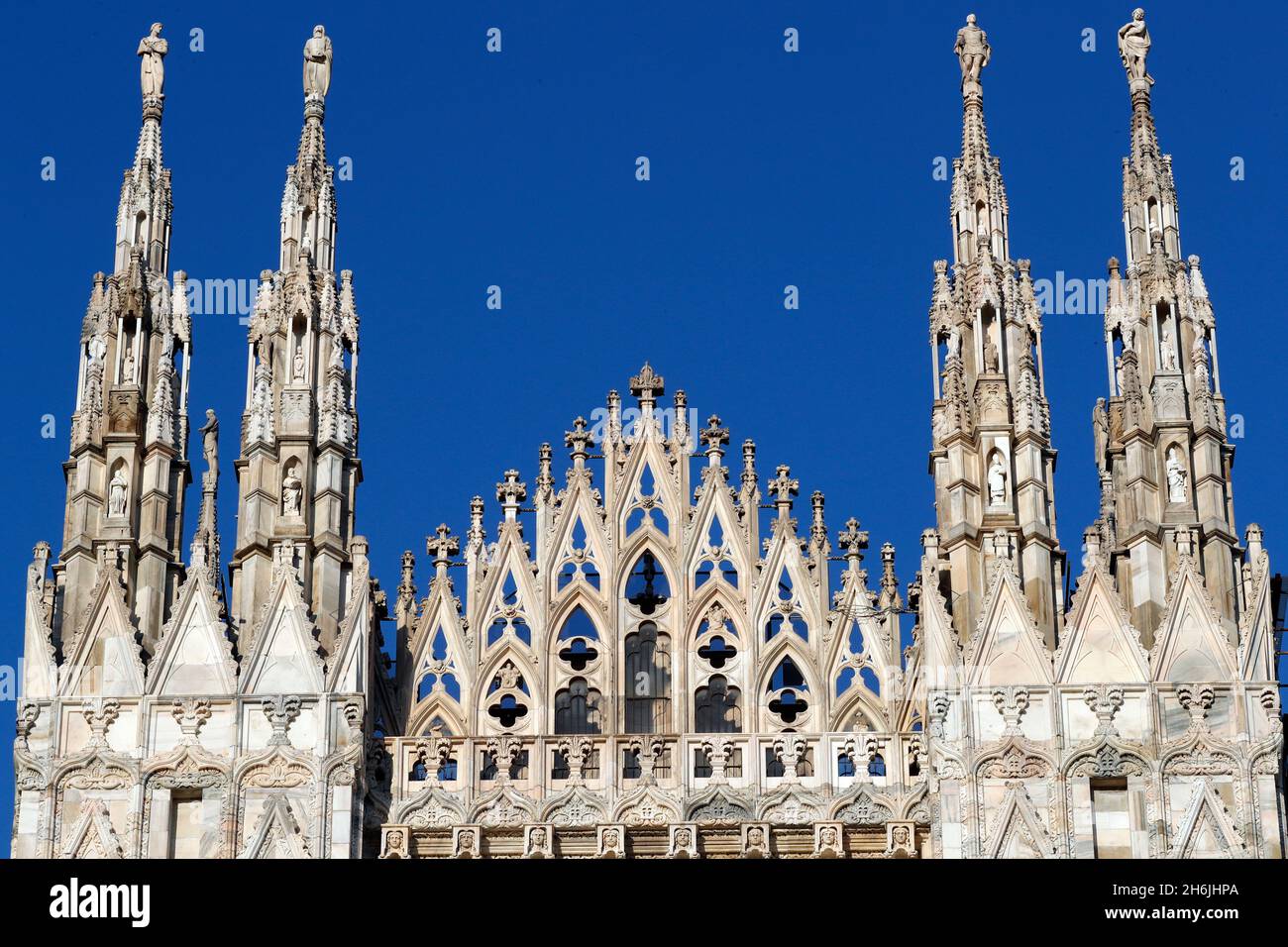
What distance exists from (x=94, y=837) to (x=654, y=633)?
5834 mm

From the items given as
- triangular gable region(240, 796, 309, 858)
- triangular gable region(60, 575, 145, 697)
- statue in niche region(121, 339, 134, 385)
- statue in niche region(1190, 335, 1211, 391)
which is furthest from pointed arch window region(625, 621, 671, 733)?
statue in niche region(1190, 335, 1211, 391)

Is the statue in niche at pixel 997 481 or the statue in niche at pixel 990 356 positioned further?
the statue in niche at pixel 990 356

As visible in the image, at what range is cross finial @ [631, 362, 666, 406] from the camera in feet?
116

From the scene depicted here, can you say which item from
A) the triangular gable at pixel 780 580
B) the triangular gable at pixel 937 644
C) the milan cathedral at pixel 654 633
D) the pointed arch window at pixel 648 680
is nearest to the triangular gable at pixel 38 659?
the milan cathedral at pixel 654 633

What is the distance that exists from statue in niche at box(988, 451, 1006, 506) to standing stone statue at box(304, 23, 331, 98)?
8065mm

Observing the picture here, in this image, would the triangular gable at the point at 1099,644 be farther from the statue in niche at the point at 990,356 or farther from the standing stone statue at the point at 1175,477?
the statue in niche at the point at 990,356

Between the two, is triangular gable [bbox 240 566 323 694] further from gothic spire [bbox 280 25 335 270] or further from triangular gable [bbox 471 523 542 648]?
gothic spire [bbox 280 25 335 270]

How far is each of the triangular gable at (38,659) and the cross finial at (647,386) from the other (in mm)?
6412

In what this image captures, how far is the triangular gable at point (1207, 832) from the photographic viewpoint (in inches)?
1220

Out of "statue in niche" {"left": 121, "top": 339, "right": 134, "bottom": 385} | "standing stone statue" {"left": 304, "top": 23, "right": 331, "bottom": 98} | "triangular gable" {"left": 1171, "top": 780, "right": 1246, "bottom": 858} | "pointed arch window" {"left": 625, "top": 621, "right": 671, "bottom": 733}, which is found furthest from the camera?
"standing stone statue" {"left": 304, "top": 23, "right": 331, "bottom": 98}

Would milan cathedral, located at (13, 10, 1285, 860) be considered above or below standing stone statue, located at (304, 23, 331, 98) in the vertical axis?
below

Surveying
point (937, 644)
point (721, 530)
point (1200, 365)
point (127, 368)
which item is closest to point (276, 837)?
point (127, 368)

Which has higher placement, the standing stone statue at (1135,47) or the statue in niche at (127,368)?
the standing stone statue at (1135,47)
